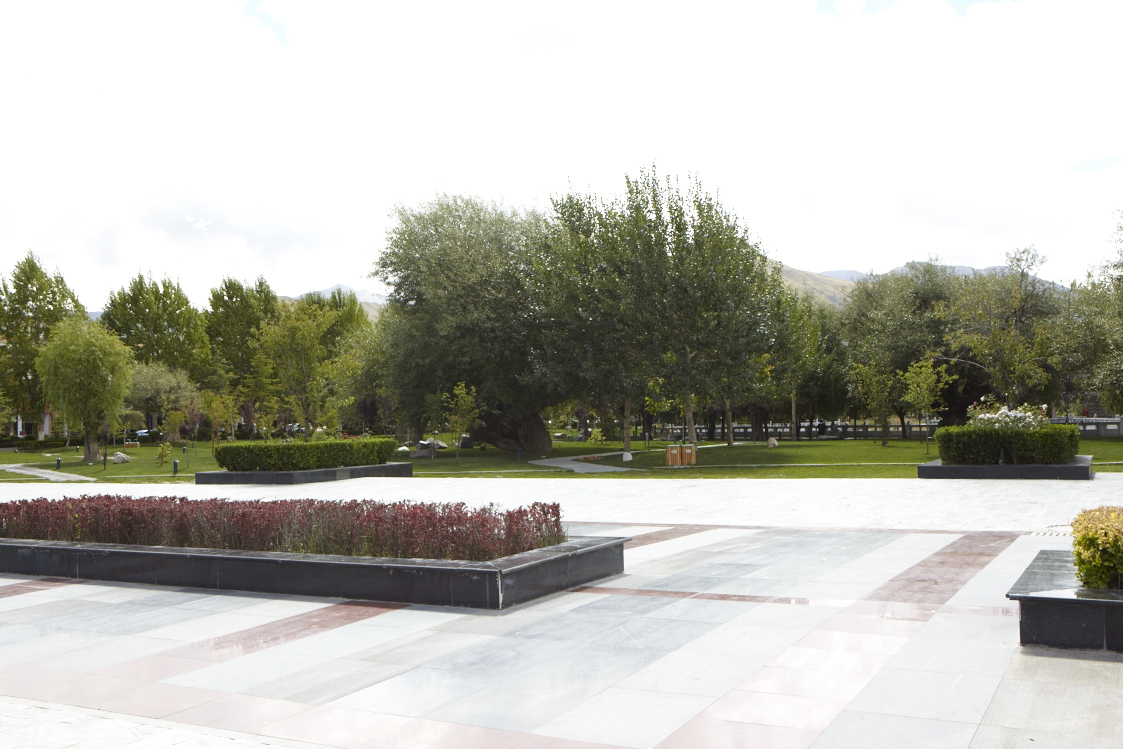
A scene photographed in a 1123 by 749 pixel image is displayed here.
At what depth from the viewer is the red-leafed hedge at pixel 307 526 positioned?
791 centimetres

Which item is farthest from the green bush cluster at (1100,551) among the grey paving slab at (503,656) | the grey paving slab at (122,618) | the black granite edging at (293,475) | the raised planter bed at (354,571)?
the black granite edging at (293,475)

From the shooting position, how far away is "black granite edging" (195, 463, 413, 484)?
2391cm

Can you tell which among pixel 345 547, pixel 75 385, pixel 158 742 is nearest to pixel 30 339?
pixel 75 385

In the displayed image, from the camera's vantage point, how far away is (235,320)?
72750 millimetres

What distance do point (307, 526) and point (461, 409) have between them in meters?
26.0

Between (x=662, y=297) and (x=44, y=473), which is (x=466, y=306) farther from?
(x=44, y=473)

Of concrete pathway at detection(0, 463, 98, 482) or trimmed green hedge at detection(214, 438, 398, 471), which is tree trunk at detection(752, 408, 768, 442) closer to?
trimmed green hedge at detection(214, 438, 398, 471)

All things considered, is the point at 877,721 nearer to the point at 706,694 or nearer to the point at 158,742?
the point at 706,694

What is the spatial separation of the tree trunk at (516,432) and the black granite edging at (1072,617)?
34821mm

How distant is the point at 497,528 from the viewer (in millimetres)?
8062

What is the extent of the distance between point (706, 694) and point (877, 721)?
2.91 ft

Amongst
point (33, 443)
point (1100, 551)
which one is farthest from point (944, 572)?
point (33, 443)

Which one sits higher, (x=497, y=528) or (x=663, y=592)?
(x=497, y=528)

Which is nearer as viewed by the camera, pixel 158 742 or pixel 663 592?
pixel 158 742
